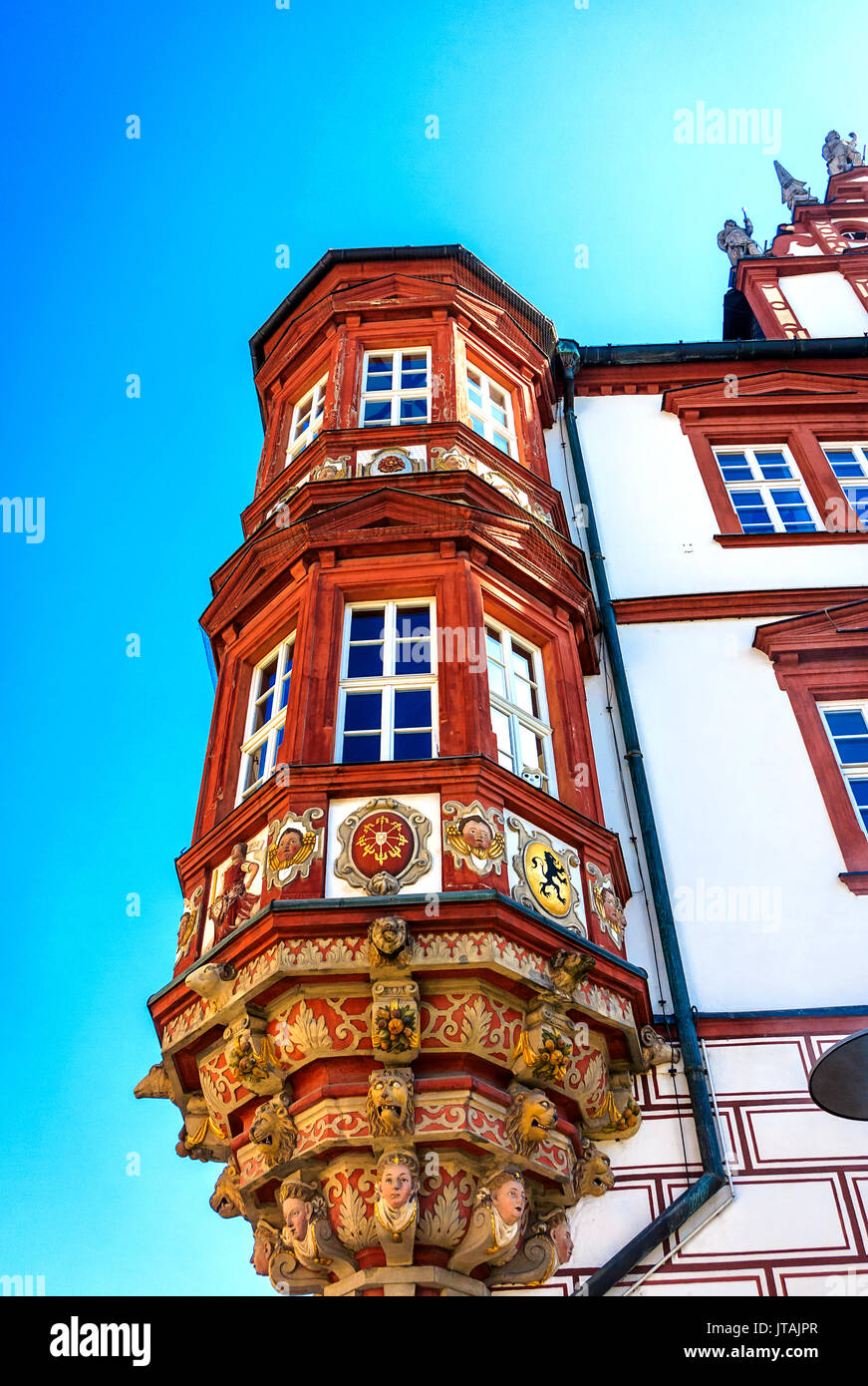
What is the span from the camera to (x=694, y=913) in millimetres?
10312

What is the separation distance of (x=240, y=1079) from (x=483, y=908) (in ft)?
6.06

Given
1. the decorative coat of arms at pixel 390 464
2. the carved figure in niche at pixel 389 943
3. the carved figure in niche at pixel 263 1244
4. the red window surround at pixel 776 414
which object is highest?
the red window surround at pixel 776 414

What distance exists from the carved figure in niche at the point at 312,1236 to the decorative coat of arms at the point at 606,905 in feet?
8.94

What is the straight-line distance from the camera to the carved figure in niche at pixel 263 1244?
820 cm

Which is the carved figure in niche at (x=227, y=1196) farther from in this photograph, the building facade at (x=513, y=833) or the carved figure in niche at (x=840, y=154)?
the carved figure in niche at (x=840, y=154)

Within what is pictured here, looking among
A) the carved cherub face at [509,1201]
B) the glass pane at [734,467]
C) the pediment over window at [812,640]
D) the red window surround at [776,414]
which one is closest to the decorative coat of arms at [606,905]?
the carved cherub face at [509,1201]

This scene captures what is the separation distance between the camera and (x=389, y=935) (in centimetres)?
781

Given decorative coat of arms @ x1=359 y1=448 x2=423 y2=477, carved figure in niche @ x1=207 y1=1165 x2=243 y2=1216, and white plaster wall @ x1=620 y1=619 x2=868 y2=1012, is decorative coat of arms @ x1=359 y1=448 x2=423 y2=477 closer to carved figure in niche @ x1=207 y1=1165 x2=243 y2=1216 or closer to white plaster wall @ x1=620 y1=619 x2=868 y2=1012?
white plaster wall @ x1=620 y1=619 x2=868 y2=1012

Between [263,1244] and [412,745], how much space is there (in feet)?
11.4

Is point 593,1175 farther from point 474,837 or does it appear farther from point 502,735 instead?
point 502,735

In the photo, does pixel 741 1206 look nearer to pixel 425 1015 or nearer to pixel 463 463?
pixel 425 1015

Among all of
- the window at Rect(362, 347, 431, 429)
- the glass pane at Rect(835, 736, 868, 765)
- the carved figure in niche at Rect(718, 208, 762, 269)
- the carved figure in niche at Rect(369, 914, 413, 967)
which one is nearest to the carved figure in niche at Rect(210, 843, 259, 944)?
the carved figure in niche at Rect(369, 914, 413, 967)

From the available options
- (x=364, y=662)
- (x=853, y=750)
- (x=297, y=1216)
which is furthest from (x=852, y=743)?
(x=297, y=1216)

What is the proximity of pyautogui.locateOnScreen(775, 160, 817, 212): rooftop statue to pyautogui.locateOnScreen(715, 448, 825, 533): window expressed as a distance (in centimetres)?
855
